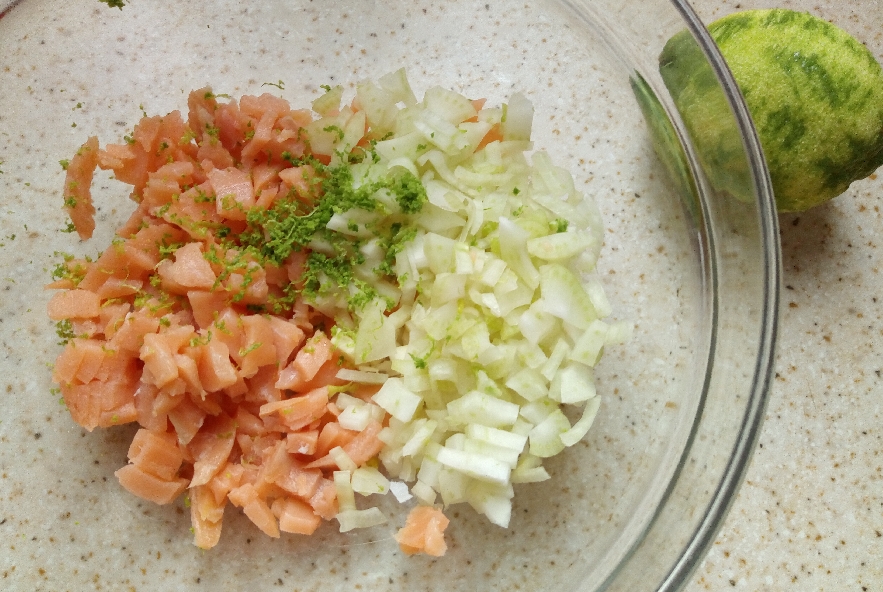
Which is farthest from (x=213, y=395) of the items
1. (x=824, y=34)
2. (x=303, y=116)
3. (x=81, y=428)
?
(x=824, y=34)

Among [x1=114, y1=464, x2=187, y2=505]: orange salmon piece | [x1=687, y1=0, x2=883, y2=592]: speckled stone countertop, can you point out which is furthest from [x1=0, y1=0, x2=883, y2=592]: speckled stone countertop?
[x1=114, y1=464, x2=187, y2=505]: orange salmon piece

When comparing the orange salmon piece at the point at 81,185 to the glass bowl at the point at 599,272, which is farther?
the orange salmon piece at the point at 81,185

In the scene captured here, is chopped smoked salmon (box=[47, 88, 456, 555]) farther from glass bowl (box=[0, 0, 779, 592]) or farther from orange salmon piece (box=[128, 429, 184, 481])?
glass bowl (box=[0, 0, 779, 592])

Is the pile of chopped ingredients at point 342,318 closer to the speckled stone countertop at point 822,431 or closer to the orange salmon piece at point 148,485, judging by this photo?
the orange salmon piece at point 148,485

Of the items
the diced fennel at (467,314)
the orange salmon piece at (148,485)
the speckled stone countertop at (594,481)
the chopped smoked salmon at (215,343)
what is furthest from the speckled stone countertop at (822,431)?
the orange salmon piece at (148,485)

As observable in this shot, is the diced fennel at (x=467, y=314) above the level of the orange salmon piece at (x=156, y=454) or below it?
above

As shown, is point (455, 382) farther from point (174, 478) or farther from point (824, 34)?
point (824, 34)
